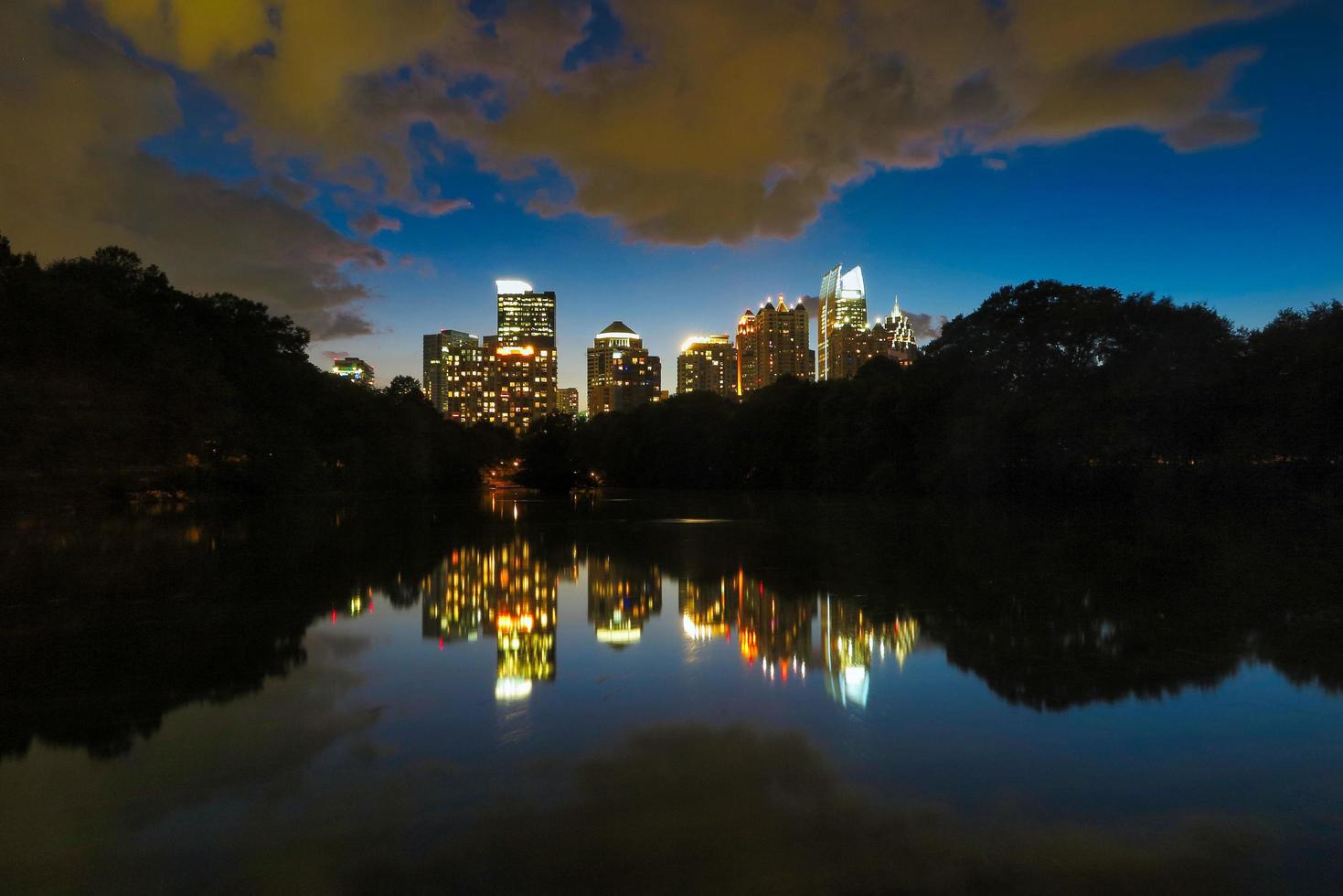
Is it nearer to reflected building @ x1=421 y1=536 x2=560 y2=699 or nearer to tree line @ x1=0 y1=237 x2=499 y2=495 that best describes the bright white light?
reflected building @ x1=421 y1=536 x2=560 y2=699

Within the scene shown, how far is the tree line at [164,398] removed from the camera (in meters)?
29.3

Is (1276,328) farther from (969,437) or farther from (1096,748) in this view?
(1096,748)

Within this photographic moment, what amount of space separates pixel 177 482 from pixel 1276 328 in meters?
59.5

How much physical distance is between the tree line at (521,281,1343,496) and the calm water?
89.3 feet

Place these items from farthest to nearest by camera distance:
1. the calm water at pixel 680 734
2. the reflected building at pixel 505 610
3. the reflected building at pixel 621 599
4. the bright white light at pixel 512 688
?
the reflected building at pixel 621 599, the reflected building at pixel 505 610, the bright white light at pixel 512 688, the calm water at pixel 680 734

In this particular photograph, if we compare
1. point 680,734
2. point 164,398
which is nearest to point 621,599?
point 680,734

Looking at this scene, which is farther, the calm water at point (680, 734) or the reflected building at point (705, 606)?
the reflected building at point (705, 606)

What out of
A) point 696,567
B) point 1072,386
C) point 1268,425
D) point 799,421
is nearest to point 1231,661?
point 696,567

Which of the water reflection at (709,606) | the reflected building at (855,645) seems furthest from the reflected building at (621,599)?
the reflected building at (855,645)

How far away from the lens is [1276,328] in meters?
35.6

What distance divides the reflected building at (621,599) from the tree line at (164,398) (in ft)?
75.1

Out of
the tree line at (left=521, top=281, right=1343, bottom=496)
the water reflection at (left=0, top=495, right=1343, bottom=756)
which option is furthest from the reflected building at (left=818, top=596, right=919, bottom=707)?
the tree line at (left=521, top=281, right=1343, bottom=496)

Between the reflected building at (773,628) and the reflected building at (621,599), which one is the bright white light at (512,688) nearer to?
the reflected building at (621,599)

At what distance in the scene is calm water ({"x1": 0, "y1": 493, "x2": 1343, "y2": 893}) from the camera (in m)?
3.92
